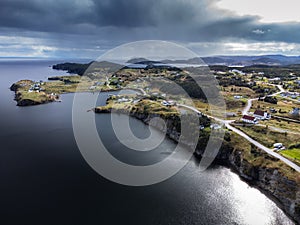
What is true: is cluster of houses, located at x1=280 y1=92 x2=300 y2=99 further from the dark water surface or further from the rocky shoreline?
the dark water surface

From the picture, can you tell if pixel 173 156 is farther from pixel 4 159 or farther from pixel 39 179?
pixel 4 159

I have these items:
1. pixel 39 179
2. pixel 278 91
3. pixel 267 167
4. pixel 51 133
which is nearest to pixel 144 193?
pixel 39 179

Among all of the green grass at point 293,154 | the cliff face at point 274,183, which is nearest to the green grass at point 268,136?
the green grass at point 293,154

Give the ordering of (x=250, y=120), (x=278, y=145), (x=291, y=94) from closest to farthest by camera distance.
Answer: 1. (x=278, y=145)
2. (x=250, y=120)
3. (x=291, y=94)

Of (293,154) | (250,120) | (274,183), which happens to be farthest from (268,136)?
(274,183)

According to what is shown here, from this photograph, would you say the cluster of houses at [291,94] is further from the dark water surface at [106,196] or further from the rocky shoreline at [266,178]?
the dark water surface at [106,196]

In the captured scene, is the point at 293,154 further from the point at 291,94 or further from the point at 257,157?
the point at 291,94

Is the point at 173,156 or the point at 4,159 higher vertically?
the point at 4,159
